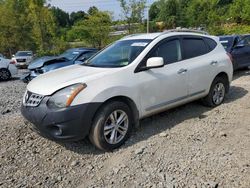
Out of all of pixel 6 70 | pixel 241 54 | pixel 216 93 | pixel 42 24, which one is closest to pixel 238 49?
pixel 241 54

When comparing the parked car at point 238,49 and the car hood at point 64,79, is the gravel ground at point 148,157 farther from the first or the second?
the parked car at point 238,49

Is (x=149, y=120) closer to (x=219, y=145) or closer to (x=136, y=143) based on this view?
(x=136, y=143)

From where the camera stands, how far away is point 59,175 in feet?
12.4

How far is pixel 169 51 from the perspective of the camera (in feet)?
17.0

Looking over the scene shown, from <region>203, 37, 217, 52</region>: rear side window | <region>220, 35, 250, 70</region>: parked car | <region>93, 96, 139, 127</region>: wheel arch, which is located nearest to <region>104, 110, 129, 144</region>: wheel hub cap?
<region>93, 96, 139, 127</region>: wheel arch

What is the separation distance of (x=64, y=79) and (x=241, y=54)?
26.0ft

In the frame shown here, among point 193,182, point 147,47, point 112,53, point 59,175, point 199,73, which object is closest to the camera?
point 193,182

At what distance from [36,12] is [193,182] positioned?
75.4ft

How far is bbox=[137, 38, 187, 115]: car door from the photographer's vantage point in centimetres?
466

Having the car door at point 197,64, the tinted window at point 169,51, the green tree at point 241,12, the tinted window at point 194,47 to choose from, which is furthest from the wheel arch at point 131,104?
the green tree at point 241,12

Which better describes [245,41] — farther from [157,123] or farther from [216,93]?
[157,123]

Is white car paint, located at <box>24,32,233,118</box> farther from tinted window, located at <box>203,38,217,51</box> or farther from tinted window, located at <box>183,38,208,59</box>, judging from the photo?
tinted window, located at <box>203,38,217,51</box>

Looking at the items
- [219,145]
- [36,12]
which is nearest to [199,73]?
[219,145]

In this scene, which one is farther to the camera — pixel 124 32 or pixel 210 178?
pixel 124 32
